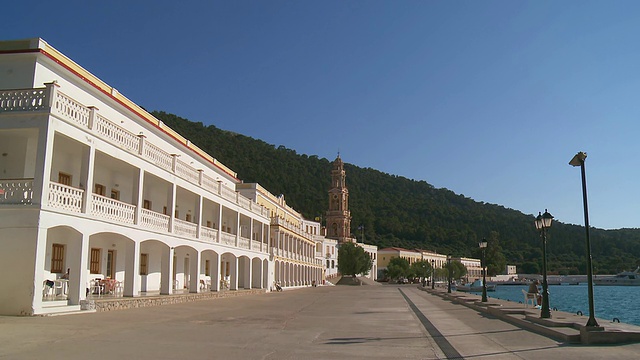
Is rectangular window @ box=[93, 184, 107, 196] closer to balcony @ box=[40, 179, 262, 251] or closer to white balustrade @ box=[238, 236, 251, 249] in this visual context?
balcony @ box=[40, 179, 262, 251]

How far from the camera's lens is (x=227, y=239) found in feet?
113

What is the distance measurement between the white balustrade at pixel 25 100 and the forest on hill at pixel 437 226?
11733 cm

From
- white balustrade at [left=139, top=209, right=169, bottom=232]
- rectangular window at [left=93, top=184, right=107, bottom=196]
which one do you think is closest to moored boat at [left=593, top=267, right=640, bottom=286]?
white balustrade at [left=139, top=209, right=169, bottom=232]

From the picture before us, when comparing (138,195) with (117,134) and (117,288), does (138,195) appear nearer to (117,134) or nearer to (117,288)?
(117,134)

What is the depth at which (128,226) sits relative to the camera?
20.5 metres

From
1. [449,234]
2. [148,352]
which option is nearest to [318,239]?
[148,352]

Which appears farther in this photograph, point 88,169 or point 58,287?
point 58,287

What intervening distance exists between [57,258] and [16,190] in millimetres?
6042

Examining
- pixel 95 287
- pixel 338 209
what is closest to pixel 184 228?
pixel 95 287

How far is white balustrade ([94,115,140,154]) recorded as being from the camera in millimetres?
18641

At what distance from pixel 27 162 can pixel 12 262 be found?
4502mm

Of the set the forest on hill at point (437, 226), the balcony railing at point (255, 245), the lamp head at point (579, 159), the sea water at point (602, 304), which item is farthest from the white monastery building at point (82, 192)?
the forest on hill at point (437, 226)

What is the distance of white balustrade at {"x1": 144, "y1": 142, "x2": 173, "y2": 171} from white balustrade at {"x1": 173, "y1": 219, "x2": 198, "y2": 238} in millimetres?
2898

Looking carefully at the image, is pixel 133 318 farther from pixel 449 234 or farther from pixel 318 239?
pixel 449 234
